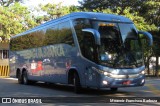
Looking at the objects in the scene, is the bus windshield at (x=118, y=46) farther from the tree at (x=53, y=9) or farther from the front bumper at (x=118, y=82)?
the tree at (x=53, y=9)

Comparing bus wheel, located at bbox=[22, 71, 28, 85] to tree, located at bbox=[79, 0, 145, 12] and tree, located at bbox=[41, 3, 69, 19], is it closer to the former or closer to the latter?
tree, located at bbox=[79, 0, 145, 12]

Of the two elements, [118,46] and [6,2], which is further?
[6,2]

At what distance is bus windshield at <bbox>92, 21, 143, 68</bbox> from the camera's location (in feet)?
50.3

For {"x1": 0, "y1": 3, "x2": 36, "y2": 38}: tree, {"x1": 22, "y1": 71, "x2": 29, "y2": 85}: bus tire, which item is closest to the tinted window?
{"x1": 22, "y1": 71, "x2": 29, "y2": 85}: bus tire

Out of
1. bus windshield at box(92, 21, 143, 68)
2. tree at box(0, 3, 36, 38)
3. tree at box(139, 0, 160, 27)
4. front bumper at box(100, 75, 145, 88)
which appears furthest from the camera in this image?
tree at box(0, 3, 36, 38)

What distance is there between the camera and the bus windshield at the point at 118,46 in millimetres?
15328

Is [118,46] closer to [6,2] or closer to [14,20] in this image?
[14,20]

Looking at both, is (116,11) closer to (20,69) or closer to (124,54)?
(20,69)

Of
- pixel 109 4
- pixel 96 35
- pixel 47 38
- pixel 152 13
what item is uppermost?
pixel 109 4

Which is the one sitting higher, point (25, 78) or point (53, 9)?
point (53, 9)

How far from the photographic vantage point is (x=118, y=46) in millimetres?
Answer: 15664

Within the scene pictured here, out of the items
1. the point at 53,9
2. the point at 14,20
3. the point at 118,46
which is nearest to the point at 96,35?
the point at 118,46

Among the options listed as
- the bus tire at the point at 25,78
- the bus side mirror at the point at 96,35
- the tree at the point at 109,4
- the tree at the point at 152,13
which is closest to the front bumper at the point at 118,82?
the bus side mirror at the point at 96,35

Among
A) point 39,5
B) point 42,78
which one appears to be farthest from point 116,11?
point 42,78
